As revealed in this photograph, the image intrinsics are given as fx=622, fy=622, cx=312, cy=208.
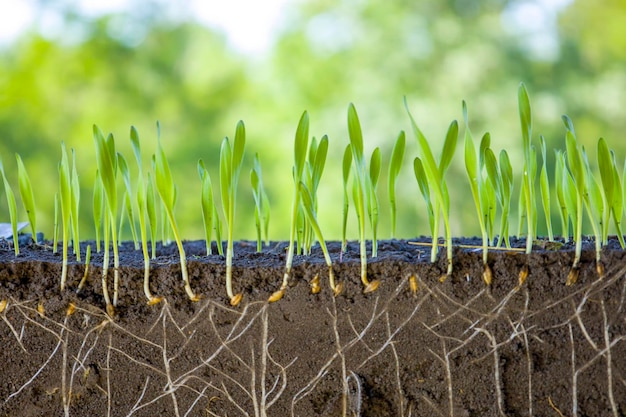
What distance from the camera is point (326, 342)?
30.8 inches

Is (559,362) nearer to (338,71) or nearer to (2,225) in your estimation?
(2,225)

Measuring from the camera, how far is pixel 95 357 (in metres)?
0.81

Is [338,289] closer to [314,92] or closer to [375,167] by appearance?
[375,167]

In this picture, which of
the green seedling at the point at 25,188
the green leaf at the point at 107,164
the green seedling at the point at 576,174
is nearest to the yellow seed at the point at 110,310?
the green leaf at the point at 107,164

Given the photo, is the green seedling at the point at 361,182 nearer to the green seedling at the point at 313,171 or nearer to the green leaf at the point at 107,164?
the green seedling at the point at 313,171

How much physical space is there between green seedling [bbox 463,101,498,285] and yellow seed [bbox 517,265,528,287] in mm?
34

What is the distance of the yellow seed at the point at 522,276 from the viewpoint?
76 centimetres

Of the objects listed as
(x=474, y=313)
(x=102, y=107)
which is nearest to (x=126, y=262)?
(x=474, y=313)

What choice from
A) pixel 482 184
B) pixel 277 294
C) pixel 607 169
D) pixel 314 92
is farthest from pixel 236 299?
pixel 314 92

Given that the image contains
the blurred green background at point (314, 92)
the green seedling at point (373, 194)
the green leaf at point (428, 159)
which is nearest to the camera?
the green leaf at point (428, 159)

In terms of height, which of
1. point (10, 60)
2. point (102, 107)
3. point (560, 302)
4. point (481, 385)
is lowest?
point (481, 385)

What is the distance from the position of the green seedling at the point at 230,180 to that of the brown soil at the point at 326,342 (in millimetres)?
13

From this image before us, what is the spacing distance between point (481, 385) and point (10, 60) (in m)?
4.51

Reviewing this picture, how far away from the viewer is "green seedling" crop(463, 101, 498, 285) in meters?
0.77
